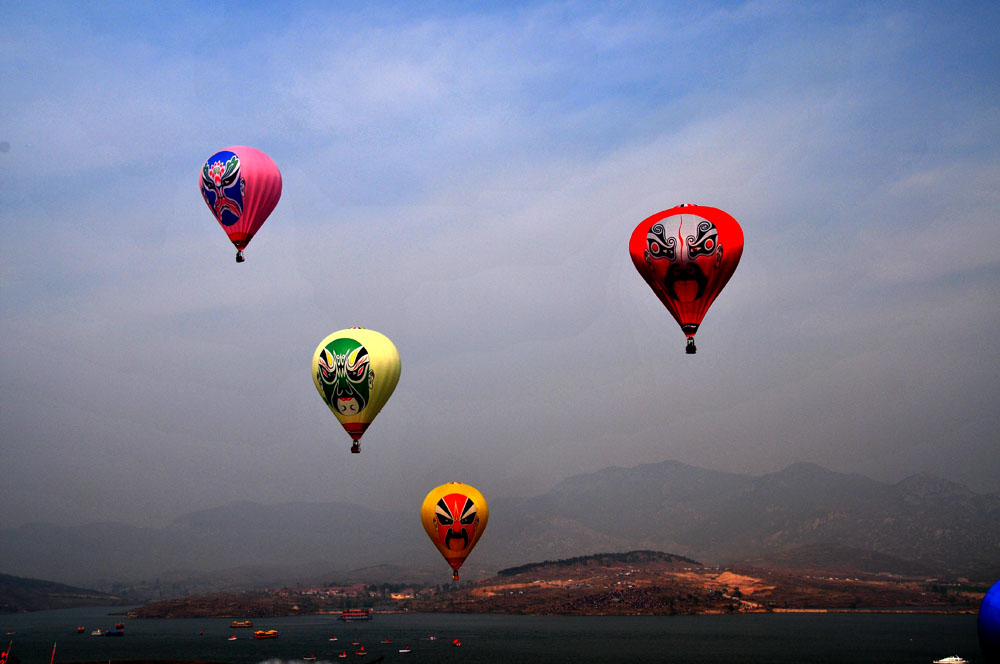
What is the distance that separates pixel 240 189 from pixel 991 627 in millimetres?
29801

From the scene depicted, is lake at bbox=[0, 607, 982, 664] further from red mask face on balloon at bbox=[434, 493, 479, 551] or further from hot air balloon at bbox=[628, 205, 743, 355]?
hot air balloon at bbox=[628, 205, 743, 355]

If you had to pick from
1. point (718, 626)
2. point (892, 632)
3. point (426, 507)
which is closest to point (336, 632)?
point (718, 626)

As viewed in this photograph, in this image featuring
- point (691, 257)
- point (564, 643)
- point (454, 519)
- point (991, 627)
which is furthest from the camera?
point (564, 643)

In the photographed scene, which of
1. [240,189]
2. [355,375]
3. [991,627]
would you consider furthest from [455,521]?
[991,627]

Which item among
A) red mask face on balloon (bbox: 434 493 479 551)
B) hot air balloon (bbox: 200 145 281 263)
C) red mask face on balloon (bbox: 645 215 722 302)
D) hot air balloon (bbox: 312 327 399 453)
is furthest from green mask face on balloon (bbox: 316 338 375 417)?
red mask face on balloon (bbox: 645 215 722 302)

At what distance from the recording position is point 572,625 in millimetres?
190250

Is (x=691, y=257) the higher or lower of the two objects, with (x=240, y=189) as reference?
lower

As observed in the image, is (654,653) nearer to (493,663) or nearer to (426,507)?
(493,663)

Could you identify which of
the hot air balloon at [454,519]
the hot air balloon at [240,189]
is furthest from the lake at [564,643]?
the hot air balloon at [240,189]

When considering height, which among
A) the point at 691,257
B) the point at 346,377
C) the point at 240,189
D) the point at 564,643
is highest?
the point at 240,189

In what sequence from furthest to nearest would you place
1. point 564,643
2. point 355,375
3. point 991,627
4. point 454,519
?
point 564,643 < point 454,519 < point 355,375 < point 991,627

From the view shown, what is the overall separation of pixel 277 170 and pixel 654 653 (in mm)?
98511

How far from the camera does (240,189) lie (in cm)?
3578

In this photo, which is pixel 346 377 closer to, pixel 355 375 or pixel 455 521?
pixel 355 375
